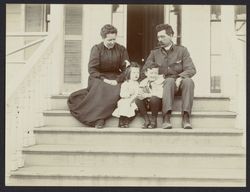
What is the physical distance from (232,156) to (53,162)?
147 cm

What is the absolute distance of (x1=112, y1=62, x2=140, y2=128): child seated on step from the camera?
424cm

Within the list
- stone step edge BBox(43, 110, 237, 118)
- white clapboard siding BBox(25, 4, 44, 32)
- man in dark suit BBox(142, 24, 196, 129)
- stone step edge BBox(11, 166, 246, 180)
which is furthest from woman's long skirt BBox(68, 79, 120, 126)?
white clapboard siding BBox(25, 4, 44, 32)

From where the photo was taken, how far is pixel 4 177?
3588 mm

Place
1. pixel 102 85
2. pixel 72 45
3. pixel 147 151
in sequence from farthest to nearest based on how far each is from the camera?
pixel 72 45
pixel 102 85
pixel 147 151

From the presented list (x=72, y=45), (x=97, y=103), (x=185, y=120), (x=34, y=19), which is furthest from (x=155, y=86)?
(x=34, y=19)

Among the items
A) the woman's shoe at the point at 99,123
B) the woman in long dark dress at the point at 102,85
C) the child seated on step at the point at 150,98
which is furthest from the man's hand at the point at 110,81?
the woman's shoe at the point at 99,123

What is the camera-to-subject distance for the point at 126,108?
4.24m

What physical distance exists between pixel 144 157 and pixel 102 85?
0.80 metres

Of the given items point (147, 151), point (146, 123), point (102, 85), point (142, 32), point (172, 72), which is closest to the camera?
point (147, 151)

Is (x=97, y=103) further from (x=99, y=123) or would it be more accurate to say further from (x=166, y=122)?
(x=166, y=122)

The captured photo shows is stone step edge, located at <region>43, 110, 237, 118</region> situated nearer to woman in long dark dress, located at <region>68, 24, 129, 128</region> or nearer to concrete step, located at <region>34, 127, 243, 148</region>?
woman in long dark dress, located at <region>68, 24, 129, 128</region>

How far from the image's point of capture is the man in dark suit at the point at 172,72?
4.19m

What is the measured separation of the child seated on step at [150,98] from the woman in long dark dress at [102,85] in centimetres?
22

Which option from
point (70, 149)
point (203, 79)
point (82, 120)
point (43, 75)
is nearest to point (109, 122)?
point (82, 120)
